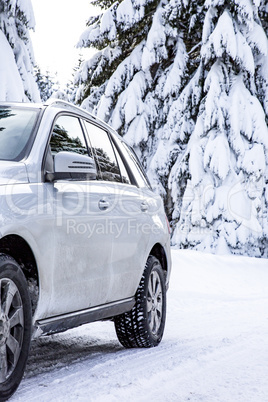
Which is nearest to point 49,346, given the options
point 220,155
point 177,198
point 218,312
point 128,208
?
point 128,208

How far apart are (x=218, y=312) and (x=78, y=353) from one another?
353cm

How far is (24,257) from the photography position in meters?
3.89

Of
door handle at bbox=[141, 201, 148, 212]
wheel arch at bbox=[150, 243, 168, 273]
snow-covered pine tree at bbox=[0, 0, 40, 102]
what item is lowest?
wheel arch at bbox=[150, 243, 168, 273]

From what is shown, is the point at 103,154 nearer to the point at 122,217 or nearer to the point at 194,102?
the point at 122,217

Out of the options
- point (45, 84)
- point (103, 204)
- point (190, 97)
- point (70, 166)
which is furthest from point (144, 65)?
point (45, 84)

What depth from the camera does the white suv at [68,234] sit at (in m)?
3.71

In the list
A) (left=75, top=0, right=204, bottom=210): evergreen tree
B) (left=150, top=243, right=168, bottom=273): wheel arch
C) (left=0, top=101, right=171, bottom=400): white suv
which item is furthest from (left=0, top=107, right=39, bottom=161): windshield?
(left=75, top=0, right=204, bottom=210): evergreen tree

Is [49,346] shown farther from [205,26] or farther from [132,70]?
[132,70]

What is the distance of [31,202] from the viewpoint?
3.85 meters

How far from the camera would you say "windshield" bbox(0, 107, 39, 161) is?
4.14 metres

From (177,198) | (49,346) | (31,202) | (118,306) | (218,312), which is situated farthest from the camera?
(177,198)

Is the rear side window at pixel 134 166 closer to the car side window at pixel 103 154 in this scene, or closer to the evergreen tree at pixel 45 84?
the car side window at pixel 103 154

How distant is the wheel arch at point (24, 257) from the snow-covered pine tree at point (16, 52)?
10283mm

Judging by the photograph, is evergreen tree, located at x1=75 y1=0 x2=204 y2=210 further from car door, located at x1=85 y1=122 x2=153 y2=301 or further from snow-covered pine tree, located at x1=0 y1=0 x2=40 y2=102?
car door, located at x1=85 y1=122 x2=153 y2=301
